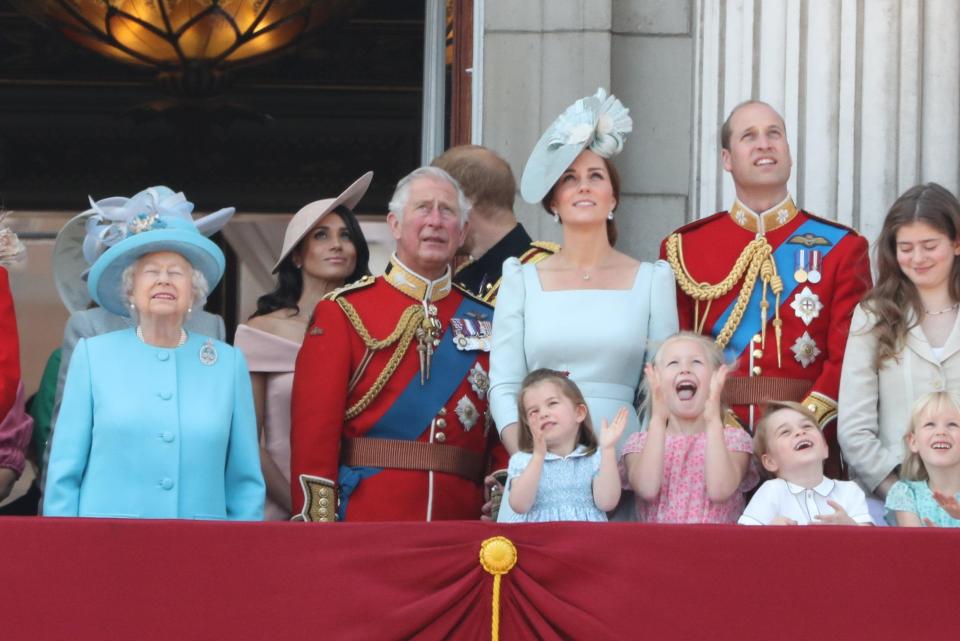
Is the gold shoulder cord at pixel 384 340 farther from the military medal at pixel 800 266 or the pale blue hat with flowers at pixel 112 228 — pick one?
the military medal at pixel 800 266

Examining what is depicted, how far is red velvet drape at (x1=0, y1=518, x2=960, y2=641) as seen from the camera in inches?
181

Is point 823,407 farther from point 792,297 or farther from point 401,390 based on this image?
point 401,390

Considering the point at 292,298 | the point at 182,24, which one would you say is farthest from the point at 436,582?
the point at 182,24

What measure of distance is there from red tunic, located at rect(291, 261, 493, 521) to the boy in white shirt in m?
0.86

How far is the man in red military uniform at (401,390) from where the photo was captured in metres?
5.52

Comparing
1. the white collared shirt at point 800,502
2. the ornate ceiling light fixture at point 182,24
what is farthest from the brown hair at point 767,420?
the ornate ceiling light fixture at point 182,24

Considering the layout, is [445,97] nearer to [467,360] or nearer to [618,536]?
[467,360]

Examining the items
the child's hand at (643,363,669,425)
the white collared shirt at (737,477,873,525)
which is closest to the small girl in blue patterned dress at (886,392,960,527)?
the white collared shirt at (737,477,873,525)

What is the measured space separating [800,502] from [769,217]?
1.04m

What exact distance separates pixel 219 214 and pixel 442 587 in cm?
176

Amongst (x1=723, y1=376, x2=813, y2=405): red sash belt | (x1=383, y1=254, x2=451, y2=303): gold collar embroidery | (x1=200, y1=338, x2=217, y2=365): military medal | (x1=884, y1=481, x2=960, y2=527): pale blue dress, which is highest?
(x1=383, y1=254, x2=451, y2=303): gold collar embroidery

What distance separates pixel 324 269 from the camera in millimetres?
6133

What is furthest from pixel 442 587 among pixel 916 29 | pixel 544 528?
pixel 916 29

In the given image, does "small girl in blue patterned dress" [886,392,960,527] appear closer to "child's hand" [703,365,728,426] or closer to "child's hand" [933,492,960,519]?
"child's hand" [933,492,960,519]
